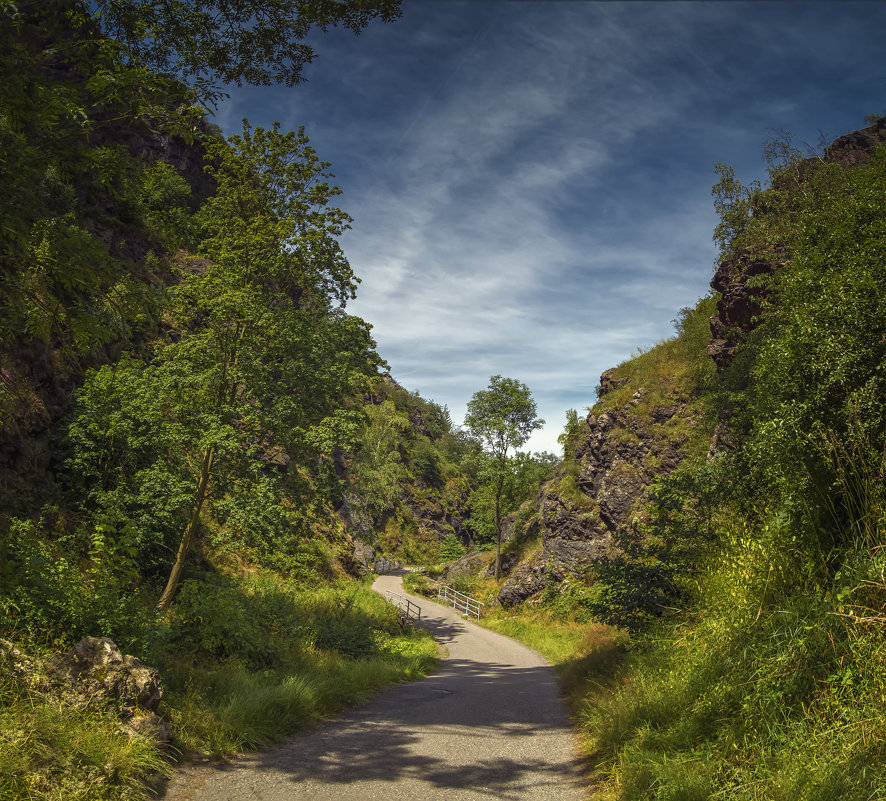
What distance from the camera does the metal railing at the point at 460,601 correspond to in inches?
1153

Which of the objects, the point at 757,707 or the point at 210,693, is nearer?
the point at 757,707

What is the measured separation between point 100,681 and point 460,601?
93.1 ft

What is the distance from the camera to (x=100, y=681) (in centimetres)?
528

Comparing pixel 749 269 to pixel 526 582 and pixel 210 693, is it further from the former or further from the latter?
pixel 210 693

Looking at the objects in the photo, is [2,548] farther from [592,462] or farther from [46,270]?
[592,462]

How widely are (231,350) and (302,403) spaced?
2064mm

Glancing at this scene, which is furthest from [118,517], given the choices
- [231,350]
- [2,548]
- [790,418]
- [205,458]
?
[790,418]

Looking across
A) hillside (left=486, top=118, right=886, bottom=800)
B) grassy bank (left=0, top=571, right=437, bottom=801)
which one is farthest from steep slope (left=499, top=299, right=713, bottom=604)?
grassy bank (left=0, top=571, right=437, bottom=801)

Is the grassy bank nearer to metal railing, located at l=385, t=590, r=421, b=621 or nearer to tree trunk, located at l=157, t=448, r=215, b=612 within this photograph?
tree trunk, located at l=157, t=448, r=215, b=612

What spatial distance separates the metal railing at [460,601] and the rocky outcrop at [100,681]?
2447 cm

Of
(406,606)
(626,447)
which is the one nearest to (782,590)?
(626,447)

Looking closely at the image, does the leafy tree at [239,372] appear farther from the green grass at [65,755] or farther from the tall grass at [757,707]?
the tall grass at [757,707]

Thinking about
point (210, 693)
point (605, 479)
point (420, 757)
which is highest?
point (605, 479)

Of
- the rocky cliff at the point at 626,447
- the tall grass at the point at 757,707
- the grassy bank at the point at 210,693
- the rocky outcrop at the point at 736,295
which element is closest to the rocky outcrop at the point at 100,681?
the grassy bank at the point at 210,693
